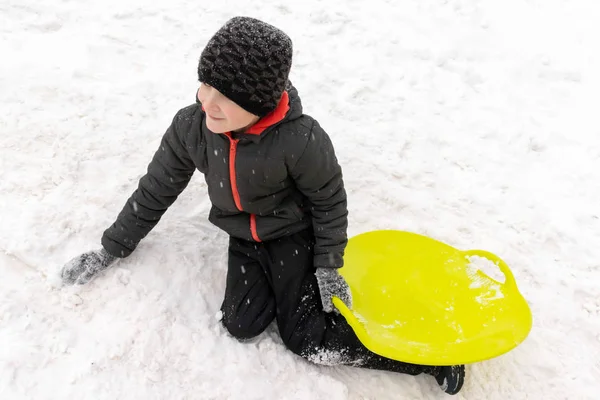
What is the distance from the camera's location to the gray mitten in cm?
186

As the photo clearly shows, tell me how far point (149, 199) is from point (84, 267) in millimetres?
336

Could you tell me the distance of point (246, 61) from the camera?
1.43 metres

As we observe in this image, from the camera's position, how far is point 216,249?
217cm

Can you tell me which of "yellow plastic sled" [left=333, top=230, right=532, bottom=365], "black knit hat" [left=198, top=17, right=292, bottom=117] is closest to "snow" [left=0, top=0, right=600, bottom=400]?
"yellow plastic sled" [left=333, top=230, right=532, bottom=365]

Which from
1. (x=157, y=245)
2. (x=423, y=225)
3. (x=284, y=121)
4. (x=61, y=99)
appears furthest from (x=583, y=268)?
(x=61, y=99)

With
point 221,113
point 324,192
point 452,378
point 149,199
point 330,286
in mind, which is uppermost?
point 221,113

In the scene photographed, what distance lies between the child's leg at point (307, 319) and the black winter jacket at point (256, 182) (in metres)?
0.08

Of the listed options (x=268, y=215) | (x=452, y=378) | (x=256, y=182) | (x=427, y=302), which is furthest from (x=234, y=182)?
(x=452, y=378)

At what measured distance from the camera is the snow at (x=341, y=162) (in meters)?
1.76

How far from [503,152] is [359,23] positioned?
1429 millimetres

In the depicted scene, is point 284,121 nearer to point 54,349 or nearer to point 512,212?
point 54,349

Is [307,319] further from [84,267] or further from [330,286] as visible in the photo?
[84,267]

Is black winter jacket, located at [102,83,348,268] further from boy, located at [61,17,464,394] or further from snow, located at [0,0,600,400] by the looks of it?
snow, located at [0,0,600,400]

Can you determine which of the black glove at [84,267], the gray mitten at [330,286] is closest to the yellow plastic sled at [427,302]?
the gray mitten at [330,286]
